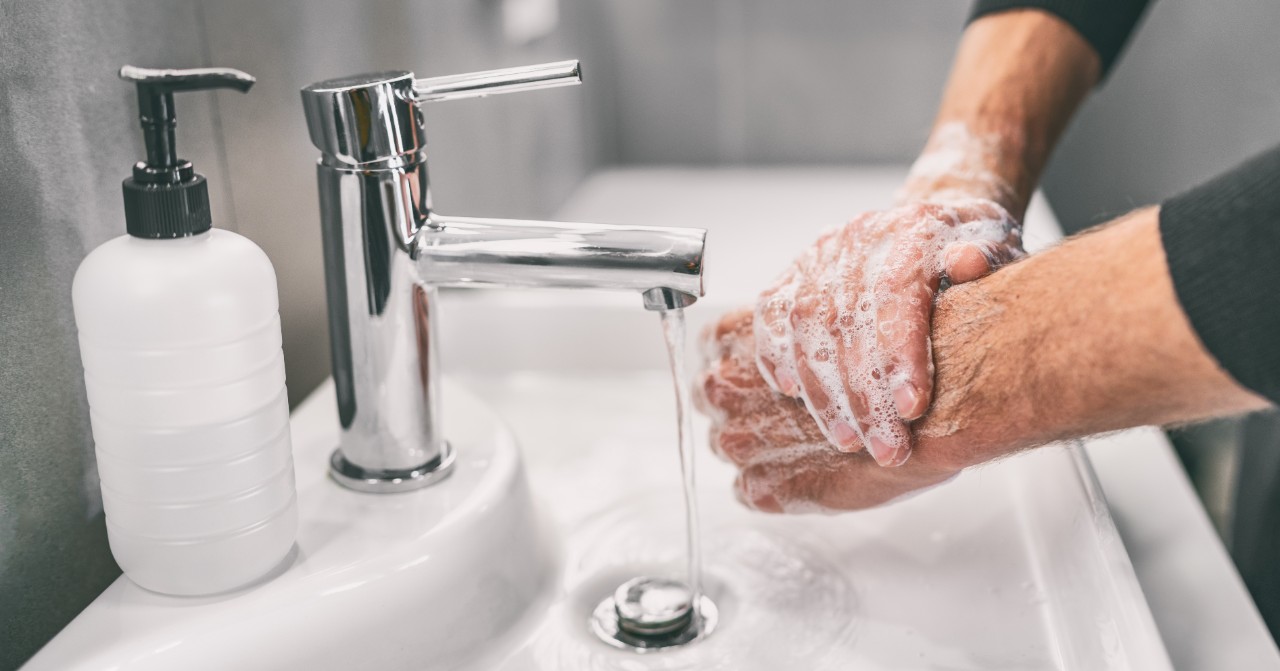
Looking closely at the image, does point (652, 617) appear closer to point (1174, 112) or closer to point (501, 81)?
point (501, 81)

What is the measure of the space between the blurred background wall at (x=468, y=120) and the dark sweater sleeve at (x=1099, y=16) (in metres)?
0.38

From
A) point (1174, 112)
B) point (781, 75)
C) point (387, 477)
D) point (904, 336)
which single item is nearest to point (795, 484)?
point (904, 336)

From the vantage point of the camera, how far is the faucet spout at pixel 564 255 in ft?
1.68

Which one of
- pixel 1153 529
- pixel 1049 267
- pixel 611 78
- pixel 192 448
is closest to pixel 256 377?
pixel 192 448

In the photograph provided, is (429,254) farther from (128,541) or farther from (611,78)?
(611,78)

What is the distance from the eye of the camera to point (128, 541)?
47 cm

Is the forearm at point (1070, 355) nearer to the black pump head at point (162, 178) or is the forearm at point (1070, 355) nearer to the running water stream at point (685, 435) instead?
the running water stream at point (685, 435)

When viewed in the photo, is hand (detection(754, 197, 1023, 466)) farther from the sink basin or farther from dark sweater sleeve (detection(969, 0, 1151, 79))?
dark sweater sleeve (detection(969, 0, 1151, 79))

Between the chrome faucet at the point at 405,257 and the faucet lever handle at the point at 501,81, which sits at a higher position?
the faucet lever handle at the point at 501,81

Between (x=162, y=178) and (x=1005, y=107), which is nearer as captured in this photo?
(x=162, y=178)

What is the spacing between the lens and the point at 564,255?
52cm

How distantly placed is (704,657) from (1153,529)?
0.97 ft

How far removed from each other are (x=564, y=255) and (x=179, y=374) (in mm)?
Answer: 184

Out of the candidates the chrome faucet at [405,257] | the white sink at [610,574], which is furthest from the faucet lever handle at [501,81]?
the white sink at [610,574]
